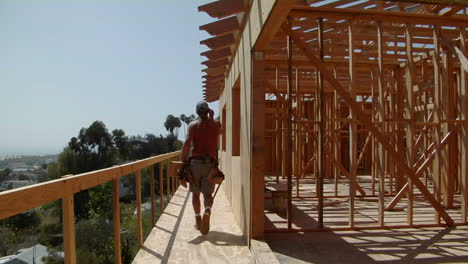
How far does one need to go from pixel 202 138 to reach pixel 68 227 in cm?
265

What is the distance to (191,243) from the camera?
395 cm

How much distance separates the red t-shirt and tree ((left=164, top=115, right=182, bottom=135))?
218 feet

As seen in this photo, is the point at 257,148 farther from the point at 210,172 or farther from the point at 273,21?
the point at 273,21

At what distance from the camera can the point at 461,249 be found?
135 inches

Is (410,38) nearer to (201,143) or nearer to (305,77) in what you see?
(201,143)

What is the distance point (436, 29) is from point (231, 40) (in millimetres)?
2961

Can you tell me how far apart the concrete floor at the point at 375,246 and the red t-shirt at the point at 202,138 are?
1.42 m

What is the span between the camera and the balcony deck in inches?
135

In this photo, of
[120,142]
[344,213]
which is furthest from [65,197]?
[120,142]

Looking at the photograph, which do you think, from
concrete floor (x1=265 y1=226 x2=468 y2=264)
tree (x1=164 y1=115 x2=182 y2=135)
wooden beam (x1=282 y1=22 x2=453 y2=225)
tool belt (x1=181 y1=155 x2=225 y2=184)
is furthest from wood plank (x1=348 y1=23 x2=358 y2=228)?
tree (x1=164 y1=115 x2=182 y2=135)

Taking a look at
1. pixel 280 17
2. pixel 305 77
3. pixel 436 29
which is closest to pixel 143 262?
pixel 280 17

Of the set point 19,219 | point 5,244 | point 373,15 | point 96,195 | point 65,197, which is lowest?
point 96,195

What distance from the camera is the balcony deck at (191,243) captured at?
344cm

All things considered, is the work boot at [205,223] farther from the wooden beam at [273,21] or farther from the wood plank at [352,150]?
the wooden beam at [273,21]
